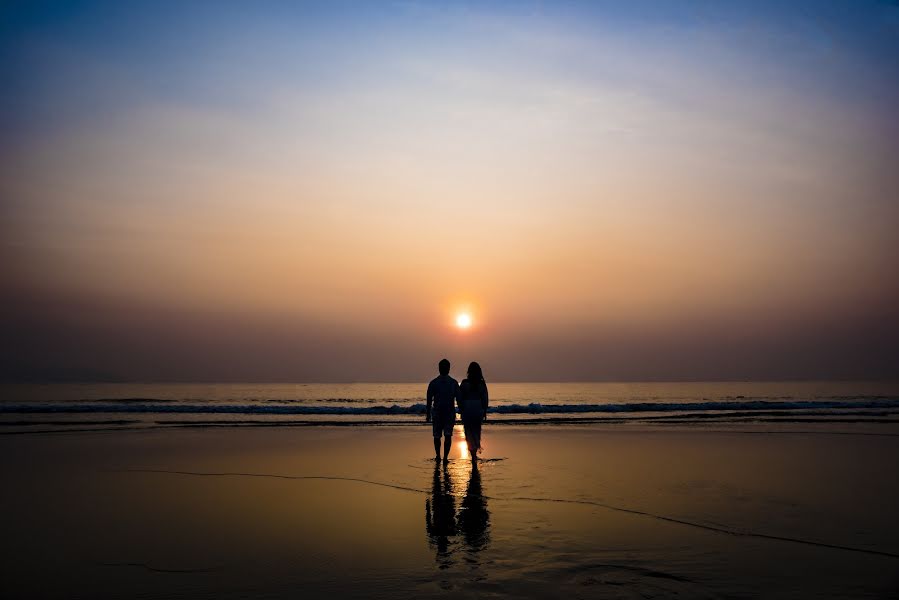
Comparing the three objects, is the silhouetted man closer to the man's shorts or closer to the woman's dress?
the man's shorts

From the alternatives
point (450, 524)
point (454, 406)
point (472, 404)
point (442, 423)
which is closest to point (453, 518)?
point (450, 524)

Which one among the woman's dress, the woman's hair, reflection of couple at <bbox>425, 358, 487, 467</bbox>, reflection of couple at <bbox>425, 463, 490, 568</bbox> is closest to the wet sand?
reflection of couple at <bbox>425, 463, 490, 568</bbox>

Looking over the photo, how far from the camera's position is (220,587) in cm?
541

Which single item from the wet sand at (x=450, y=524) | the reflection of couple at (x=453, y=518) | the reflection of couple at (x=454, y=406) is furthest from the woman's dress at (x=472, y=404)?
the reflection of couple at (x=453, y=518)

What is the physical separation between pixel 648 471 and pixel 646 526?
4916mm

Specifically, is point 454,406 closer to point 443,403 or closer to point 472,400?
point 443,403

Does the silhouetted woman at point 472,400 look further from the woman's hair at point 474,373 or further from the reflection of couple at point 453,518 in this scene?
the reflection of couple at point 453,518

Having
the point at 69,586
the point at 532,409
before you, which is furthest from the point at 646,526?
the point at 532,409

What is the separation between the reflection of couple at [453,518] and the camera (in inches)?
270

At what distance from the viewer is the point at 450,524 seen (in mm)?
7801

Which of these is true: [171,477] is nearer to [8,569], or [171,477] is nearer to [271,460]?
[271,460]

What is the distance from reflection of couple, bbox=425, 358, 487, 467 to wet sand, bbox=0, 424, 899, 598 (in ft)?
2.24

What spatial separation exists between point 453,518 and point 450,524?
35 cm

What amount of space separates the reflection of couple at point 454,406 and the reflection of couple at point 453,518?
273 centimetres
